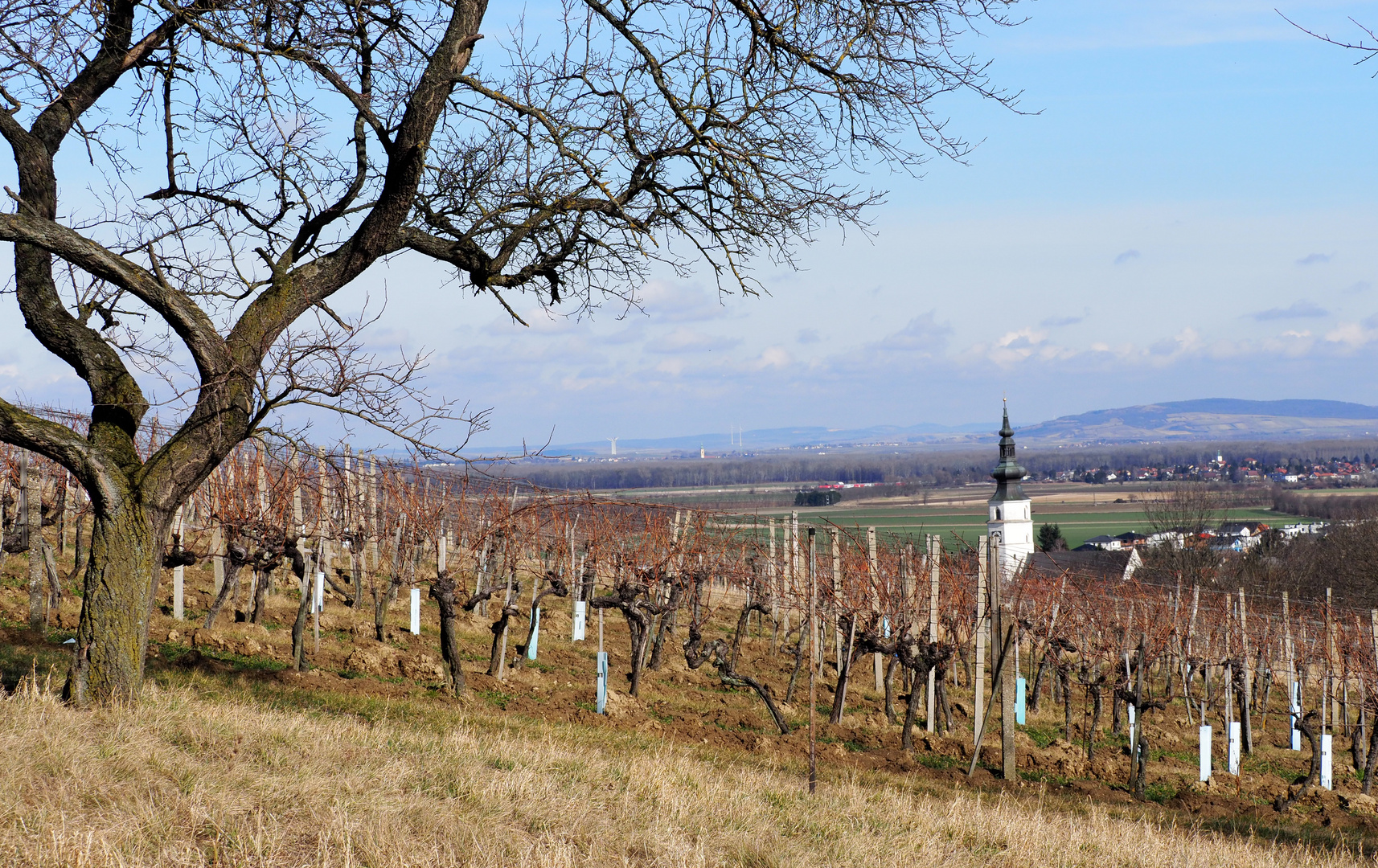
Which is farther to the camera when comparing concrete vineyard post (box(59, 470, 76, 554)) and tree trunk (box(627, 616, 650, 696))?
concrete vineyard post (box(59, 470, 76, 554))

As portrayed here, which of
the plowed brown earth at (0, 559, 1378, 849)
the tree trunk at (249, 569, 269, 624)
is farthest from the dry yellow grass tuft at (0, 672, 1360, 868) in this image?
the tree trunk at (249, 569, 269, 624)

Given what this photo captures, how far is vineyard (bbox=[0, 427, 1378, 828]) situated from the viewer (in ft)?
39.9

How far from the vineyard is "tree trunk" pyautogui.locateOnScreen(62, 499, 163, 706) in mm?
951

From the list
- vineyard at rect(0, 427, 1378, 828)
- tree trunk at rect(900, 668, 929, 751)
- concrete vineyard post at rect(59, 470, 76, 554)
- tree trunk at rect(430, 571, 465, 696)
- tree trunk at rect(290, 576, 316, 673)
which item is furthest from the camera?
concrete vineyard post at rect(59, 470, 76, 554)

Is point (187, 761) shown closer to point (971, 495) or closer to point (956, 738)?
point (956, 738)

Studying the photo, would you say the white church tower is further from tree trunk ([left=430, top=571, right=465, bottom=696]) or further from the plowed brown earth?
tree trunk ([left=430, top=571, right=465, bottom=696])

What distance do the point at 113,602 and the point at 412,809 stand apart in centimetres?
257

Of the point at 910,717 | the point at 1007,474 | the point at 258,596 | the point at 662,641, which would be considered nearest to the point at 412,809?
the point at 910,717

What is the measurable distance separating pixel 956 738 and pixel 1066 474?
194361mm

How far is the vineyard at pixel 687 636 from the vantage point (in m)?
12.1

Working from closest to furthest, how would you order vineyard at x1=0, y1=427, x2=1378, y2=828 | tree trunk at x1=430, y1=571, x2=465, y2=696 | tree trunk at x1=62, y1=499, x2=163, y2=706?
tree trunk at x1=62, y1=499, x2=163, y2=706, tree trunk at x1=430, y1=571, x2=465, y2=696, vineyard at x1=0, y1=427, x2=1378, y2=828

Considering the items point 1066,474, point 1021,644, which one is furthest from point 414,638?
point 1066,474

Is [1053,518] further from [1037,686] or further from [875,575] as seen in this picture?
[875,575]

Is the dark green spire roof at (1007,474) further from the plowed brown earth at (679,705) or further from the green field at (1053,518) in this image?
the plowed brown earth at (679,705)
